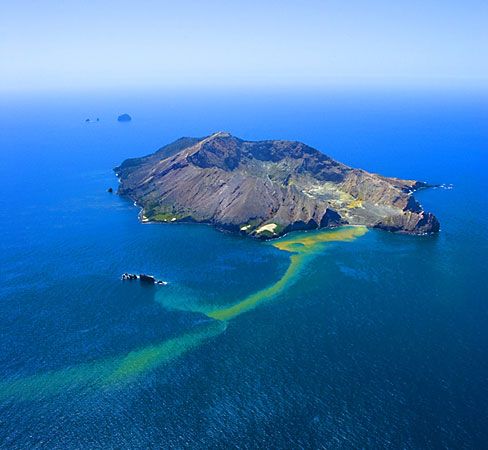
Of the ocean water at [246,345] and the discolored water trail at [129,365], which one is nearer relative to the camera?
the ocean water at [246,345]

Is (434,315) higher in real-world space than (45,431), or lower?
higher

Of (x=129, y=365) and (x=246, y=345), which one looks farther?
(x=246, y=345)

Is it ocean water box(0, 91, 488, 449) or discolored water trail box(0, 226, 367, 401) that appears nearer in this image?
ocean water box(0, 91, 488, 449)

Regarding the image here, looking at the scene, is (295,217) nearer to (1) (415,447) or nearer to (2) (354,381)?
(2) (354,381)

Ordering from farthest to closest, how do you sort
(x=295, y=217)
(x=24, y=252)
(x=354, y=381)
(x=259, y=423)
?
1. (x=295, y=217)
2. (x=24, y=252)
3. (x=354, y=381)
4. (x=259, y=423)

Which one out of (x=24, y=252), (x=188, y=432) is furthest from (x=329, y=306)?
(x=24, y=252)

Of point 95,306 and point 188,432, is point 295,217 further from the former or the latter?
point 188,432

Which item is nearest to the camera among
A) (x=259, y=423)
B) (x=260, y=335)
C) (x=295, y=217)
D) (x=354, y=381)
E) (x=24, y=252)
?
(x=259, y=423)

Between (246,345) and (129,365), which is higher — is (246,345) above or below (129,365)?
above

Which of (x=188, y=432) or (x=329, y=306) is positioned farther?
(x=329, y=306)

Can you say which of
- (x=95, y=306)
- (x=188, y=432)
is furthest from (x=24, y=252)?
(x=188, y=432)
